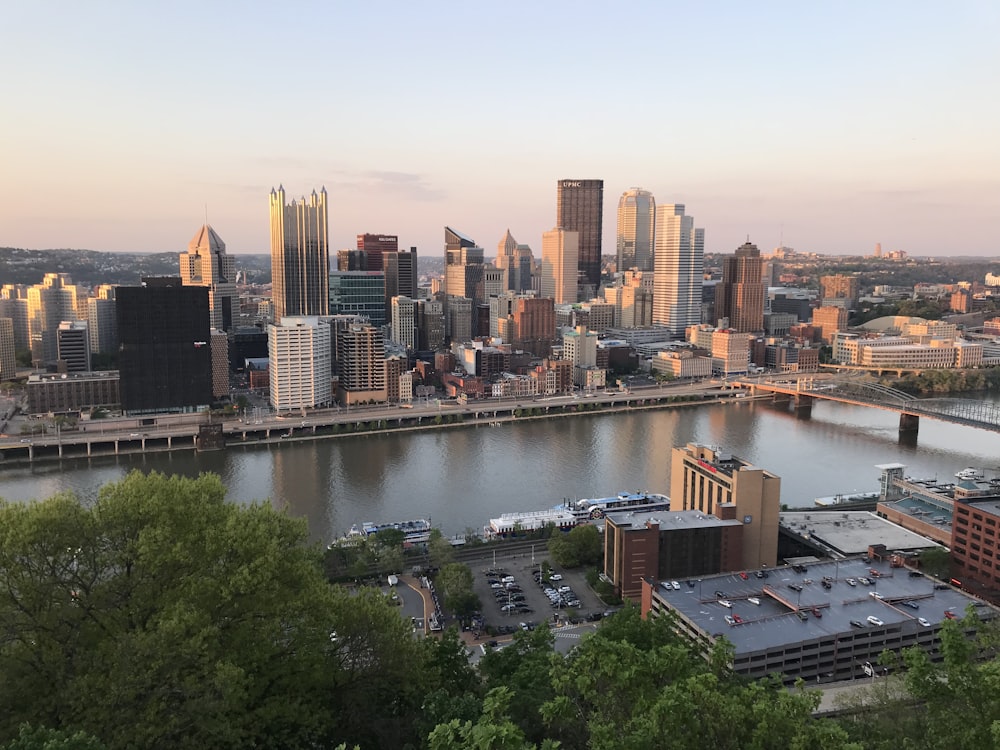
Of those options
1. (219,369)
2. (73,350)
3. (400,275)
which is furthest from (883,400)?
(73,350)

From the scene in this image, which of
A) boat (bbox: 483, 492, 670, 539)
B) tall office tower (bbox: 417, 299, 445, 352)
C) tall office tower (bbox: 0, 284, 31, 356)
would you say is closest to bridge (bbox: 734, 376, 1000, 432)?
boat (bbox: 483, 492, 670, 539)

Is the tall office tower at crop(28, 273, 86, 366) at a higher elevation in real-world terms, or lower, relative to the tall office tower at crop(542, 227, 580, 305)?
lower

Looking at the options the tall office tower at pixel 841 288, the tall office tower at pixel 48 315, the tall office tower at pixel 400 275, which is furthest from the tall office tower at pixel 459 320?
the tall office tower at pixel 841 288

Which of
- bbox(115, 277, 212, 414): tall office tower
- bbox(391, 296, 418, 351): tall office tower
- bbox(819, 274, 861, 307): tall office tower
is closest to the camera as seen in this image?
bbox(115, 277, 212, 414): tall office tower

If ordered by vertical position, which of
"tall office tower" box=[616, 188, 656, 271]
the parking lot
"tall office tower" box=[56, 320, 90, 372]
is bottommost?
the parking lot

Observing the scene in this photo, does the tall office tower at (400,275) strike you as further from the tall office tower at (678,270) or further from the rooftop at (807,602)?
the rooftop at (807,602)

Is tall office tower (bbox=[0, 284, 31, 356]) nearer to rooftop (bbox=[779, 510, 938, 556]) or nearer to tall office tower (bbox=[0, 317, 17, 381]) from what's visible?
tall office tower (bbox=[0, 317, 17, 381])

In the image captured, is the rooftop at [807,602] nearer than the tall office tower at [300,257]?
Yes
